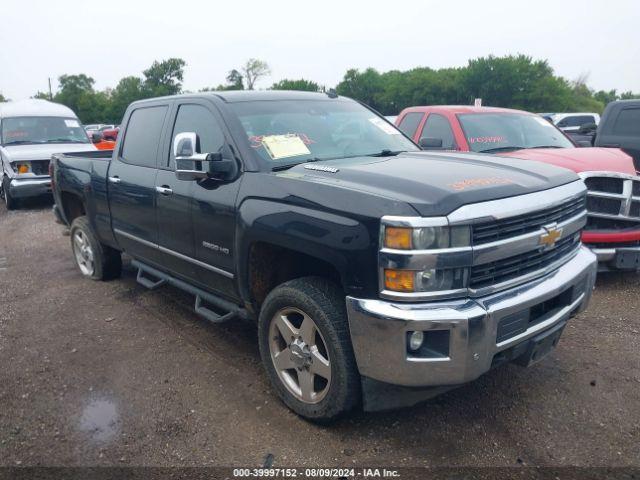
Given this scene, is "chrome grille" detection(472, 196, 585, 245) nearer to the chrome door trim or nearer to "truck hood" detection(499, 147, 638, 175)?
the chrome door trim

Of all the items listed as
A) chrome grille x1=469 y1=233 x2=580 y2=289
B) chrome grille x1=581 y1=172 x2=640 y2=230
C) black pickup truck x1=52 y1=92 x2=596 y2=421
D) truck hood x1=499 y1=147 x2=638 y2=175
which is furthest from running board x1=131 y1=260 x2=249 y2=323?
chrome grille x1=581 y1=172 x2=640 y2=230

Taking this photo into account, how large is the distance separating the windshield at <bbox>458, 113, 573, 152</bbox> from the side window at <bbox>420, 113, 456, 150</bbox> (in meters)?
0.18

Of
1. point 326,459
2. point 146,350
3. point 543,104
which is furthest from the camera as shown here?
point 543,104

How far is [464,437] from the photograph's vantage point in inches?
120

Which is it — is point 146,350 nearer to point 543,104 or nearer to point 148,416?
point 148,416

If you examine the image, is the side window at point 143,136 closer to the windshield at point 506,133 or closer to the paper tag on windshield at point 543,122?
the windshield at point 506,133

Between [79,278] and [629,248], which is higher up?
[629,248]

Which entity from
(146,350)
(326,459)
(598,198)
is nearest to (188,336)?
(146,350)

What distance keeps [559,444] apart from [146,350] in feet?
9.91

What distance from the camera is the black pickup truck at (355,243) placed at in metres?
2.58

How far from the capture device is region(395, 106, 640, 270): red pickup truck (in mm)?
5238

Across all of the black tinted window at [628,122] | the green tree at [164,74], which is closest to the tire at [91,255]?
the black tinted window at [628,122]

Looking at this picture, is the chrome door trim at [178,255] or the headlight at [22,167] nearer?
the chrome door trim at [178,255]

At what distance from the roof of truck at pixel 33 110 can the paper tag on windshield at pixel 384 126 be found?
33.7 feet
